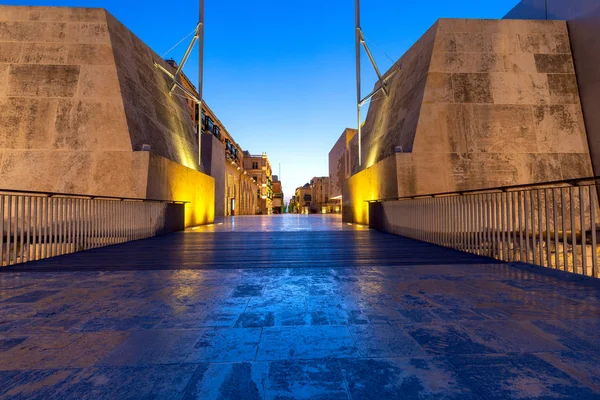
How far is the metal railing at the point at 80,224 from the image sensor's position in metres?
6.68

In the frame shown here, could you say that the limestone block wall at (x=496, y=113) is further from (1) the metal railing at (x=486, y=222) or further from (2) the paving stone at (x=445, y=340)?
(2) the paving stone at (x=445, y=340)

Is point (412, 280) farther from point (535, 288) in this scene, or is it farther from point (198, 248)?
point (198, 248)

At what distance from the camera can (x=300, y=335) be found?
94.8 inches

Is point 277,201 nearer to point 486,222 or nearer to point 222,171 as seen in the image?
point 222,171

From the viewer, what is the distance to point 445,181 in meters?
12.8

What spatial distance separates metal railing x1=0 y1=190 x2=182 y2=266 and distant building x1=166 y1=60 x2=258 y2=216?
10.7m

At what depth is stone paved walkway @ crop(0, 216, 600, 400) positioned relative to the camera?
173cm

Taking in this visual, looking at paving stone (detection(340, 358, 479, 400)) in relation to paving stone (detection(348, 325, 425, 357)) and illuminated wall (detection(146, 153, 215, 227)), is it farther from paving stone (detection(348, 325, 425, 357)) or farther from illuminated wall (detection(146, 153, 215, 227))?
illuminated wall (detection(146, 153, 215, 227))

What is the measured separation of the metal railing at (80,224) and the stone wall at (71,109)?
1.58m

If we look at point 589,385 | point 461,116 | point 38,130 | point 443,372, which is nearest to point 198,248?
point 443,372

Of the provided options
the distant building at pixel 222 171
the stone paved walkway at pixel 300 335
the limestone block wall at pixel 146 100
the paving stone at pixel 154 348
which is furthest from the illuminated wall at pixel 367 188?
the paving stone at pixel 154 348

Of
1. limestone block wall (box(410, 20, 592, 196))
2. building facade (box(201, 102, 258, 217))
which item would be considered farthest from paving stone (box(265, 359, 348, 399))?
building facade (box(201, 102, 258, 217))

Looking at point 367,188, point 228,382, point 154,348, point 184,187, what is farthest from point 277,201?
point 228,382

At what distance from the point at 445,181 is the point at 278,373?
12887 mm
